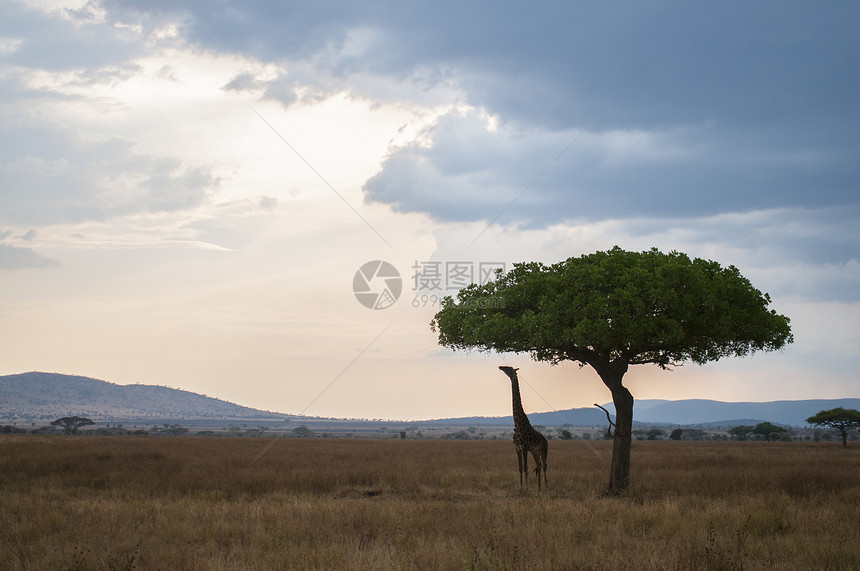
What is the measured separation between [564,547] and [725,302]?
1036 centimetres

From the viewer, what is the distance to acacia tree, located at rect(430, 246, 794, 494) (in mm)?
17875

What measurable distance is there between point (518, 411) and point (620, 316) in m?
4.75

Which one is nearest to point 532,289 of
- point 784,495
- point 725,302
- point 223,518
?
point 725,302

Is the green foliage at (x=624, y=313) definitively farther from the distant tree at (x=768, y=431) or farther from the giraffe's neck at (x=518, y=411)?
the distant tree at (x=768, y=431)

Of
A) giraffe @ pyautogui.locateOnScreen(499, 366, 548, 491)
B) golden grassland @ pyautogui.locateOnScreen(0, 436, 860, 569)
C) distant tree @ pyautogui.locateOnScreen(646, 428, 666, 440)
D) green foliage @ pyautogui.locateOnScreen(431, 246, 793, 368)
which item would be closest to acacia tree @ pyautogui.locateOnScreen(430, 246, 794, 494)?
green foliage @ pyautogui.locateOnScreen(431, 246, 793, 368)

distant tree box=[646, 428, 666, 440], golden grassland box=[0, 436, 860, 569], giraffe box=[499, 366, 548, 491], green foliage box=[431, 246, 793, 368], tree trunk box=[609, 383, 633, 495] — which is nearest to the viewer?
golden grassland box=[0, 436, 860, 569]

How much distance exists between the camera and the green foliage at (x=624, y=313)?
703 inches

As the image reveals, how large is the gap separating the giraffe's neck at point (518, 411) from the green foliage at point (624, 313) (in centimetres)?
121

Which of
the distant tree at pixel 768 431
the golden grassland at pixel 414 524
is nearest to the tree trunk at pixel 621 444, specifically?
the golden grassland at pixel 414 524

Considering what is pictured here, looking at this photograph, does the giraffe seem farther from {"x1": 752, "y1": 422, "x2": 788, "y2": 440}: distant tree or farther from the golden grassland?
{"x1": 752, "y1": 422, "x2": 788, "y2": 440}: distant tree

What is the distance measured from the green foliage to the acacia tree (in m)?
0.03

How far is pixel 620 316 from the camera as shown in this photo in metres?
17.5

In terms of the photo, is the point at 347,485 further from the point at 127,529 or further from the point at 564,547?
the point at 564,547

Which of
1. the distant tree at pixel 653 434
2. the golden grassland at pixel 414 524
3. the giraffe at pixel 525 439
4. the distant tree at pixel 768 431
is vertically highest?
the giraffe at pixel 525 439
